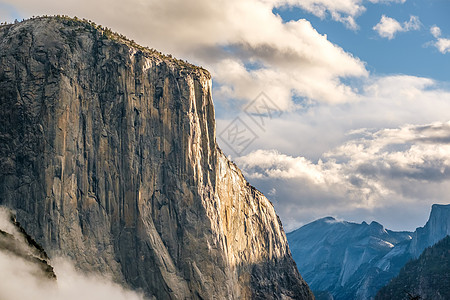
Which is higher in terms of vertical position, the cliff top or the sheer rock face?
the cliff top

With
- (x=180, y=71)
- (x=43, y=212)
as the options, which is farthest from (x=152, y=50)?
(x=43, y=212)

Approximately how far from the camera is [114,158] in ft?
409

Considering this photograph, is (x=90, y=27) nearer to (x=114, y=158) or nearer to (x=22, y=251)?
(x=114, y=158)

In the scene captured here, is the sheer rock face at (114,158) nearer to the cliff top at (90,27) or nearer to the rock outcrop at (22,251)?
the cliff top at (90,27)

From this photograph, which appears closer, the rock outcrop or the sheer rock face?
the rock outcrop

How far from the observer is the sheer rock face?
11769 centimetres

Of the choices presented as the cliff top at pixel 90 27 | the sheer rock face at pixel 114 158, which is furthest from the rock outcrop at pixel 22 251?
the cliff top at pixel 90 27

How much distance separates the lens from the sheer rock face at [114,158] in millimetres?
117688

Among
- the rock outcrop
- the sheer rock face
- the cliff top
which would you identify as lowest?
the rock outcrop

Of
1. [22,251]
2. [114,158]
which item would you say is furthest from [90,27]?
[22,251]

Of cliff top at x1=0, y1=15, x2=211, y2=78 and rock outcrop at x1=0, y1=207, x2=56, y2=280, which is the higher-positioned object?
cliff top at x1=0, y1=15, x2=211, y2=78

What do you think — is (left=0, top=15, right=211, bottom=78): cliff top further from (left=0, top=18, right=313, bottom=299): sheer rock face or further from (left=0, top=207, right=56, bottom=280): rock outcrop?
(left=0, top=207, right=56, bottom=280): rock outcrop

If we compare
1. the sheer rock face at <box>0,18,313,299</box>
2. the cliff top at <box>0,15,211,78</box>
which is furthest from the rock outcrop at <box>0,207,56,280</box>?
the cliff top at <box>0,15,211,78</box>

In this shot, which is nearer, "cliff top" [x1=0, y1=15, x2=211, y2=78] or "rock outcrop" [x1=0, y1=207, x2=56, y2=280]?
"rock outcrop" [x1=0, y1=207, x2=56, y2=280]
